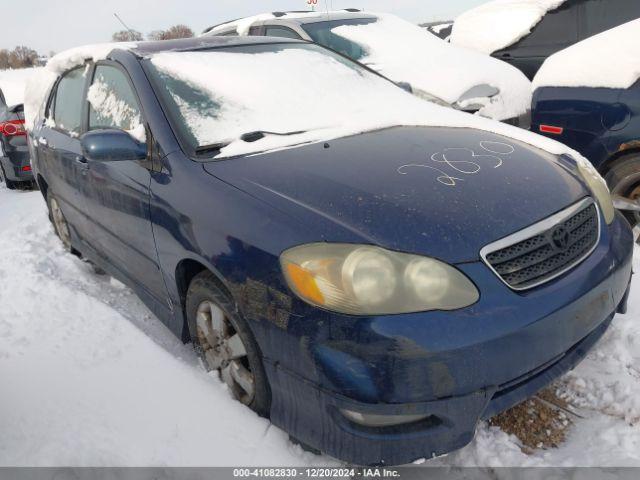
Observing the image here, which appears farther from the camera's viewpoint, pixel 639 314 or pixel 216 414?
pixel 639 314

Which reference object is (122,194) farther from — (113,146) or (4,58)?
(4,58)

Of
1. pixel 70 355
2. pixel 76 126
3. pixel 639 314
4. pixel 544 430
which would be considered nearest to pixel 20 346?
pixel 70 355

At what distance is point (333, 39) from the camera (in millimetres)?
5617

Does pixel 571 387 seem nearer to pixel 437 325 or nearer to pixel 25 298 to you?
pixel 437 325

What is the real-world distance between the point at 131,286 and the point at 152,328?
11.2 inches

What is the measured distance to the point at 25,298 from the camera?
10.4 feet

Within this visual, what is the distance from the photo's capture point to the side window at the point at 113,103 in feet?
8.60

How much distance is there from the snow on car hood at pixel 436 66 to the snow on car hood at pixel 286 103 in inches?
80.8

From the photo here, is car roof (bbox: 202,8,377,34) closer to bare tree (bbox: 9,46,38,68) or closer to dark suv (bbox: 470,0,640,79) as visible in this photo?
dark suv (bbox: 470,0,640,79)

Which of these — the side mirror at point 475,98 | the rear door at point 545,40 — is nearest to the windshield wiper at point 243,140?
the side mirror at point 475,98

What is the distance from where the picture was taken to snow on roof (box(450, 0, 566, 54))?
5.89m

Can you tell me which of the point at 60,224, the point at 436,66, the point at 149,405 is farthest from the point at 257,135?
the point at 436,66

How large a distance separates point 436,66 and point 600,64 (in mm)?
2007

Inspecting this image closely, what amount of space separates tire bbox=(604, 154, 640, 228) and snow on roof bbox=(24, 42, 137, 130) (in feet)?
10.2
